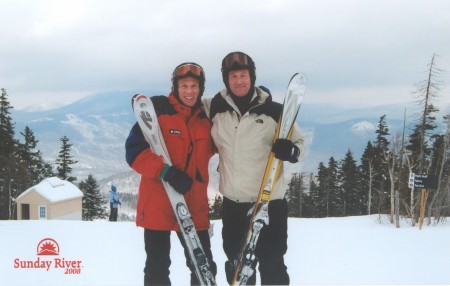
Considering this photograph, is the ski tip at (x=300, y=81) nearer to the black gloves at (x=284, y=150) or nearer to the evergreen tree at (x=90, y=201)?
the black gloves at (x=284, y=150)

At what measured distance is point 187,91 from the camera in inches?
127

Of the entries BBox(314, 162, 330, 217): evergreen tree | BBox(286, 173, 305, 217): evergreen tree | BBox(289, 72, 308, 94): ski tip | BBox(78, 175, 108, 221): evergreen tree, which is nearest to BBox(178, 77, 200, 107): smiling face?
BBox(289, 72, 308, 94): ski tip

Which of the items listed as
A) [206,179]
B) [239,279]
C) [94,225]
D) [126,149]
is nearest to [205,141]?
[206,179]

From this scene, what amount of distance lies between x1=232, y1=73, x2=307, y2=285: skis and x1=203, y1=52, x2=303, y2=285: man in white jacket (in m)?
0.06

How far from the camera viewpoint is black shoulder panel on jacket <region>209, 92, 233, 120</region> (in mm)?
3271

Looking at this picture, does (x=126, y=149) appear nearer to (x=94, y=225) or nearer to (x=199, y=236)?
(x=199, y=236)

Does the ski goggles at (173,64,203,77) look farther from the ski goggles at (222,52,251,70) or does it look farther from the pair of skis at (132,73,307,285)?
the pair of skis at (132,73,307,285)

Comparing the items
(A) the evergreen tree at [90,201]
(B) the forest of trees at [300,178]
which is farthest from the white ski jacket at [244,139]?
(A) the evergreen tree at [90,201]

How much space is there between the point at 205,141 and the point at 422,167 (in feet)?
36.5

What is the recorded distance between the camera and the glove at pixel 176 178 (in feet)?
10.3

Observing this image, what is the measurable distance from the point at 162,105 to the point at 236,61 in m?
0.72

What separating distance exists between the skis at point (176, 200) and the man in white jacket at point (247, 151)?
0.25m

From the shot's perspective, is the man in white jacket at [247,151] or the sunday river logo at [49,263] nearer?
the man in white jacket at [247,151]

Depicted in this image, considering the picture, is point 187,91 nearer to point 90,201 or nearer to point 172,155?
point 172,155
